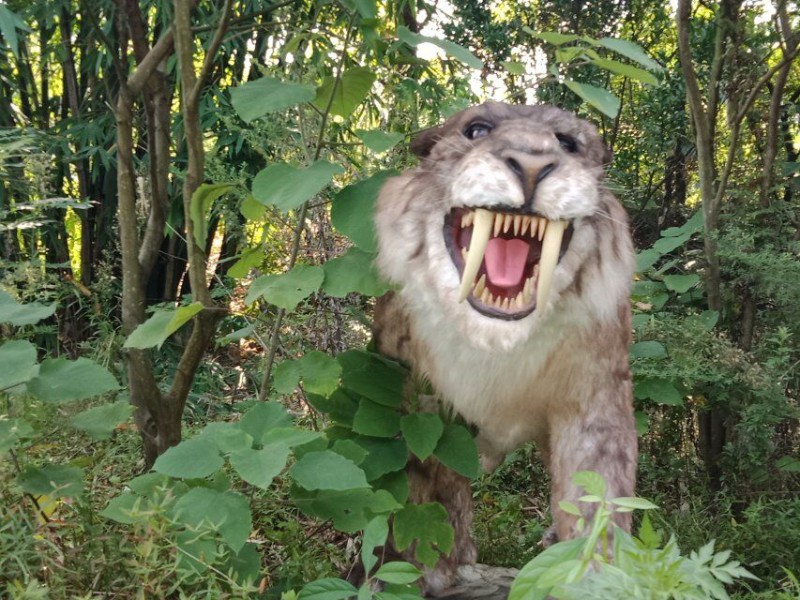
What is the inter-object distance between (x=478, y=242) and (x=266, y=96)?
752 mm

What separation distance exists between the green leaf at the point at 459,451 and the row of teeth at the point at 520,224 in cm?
78

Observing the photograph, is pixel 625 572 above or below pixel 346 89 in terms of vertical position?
below

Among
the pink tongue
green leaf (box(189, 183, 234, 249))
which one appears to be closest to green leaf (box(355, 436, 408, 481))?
the pink tongue

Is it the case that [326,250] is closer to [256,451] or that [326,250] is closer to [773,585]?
[256,451]

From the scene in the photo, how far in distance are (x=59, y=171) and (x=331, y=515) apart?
15.9 ft

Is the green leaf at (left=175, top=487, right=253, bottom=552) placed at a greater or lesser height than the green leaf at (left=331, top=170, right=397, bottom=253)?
lesser

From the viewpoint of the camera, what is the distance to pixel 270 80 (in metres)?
2.34

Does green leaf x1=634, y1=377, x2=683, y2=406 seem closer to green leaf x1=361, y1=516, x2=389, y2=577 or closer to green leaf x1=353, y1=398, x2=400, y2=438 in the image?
green leaf x1=353, y1=398, x2=400, y2=438

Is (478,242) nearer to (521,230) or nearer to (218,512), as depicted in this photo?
(521,230)

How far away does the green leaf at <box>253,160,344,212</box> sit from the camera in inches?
85.6

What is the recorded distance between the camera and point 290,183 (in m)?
2.25

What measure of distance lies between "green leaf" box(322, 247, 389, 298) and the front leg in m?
0.76

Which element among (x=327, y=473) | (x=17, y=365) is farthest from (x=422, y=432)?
(x=17, y=365)

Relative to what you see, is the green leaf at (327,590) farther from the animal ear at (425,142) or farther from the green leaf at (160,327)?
the animal ear at (425,142)
